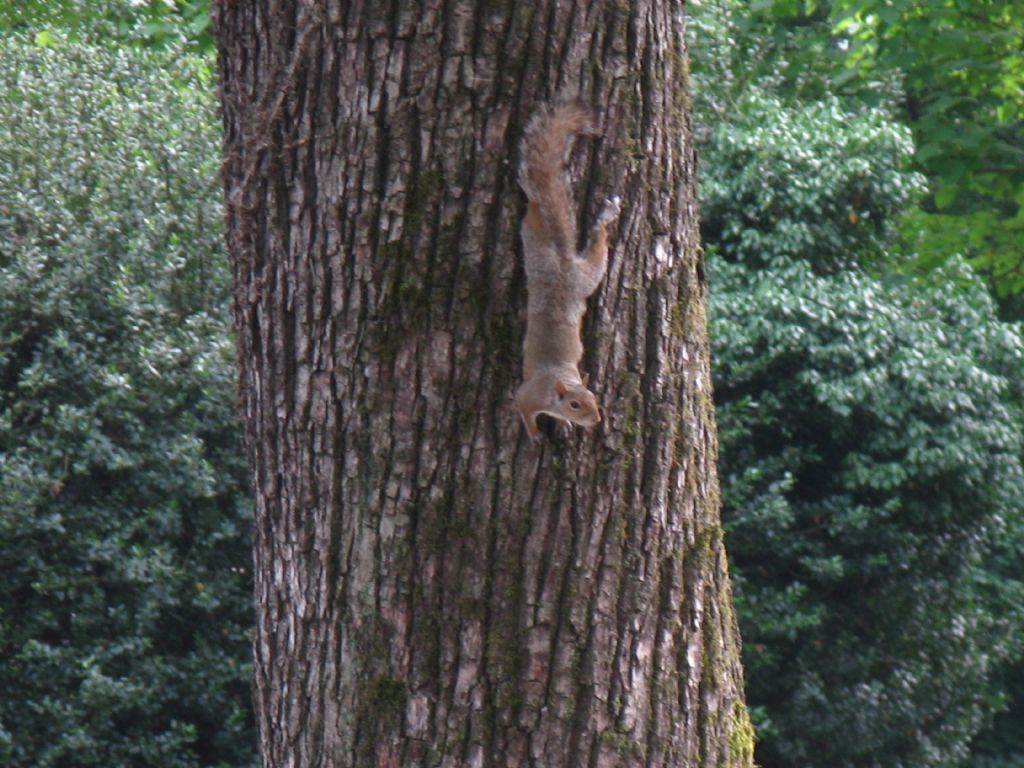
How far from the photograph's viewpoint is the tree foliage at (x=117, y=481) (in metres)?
4.63

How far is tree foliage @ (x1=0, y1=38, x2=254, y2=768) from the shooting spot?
4.63 meters

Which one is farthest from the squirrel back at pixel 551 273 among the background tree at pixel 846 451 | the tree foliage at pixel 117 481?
the background tree at pixel 846 451

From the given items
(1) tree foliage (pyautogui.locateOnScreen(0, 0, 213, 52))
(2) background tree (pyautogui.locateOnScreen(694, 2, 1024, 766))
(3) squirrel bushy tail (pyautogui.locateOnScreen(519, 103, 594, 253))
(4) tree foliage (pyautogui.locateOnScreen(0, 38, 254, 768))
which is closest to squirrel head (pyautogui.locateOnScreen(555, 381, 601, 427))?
(3) squirrel bushy tail (pyautogui.locateOnScreen(519, 103, 594, 253))

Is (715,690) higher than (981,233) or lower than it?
lower

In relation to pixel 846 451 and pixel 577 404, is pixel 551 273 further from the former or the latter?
pixel 846 451

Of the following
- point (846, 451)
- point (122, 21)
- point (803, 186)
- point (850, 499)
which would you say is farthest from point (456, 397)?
point (122, 21)

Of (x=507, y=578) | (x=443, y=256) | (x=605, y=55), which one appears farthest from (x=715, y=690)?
(x=605, y=55)

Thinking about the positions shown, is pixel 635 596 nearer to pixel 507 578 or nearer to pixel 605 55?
pixel 507 578

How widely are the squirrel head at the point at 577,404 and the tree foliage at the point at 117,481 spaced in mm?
3067

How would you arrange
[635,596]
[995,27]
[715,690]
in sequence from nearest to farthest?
[635,596] → [715,690] → [995,27]

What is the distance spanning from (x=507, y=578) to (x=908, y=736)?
4.54 m

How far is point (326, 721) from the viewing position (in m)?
2.06

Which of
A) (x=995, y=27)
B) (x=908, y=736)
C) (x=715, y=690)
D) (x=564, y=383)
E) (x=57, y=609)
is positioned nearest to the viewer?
(x=564, y=383)

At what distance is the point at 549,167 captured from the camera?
194cm
